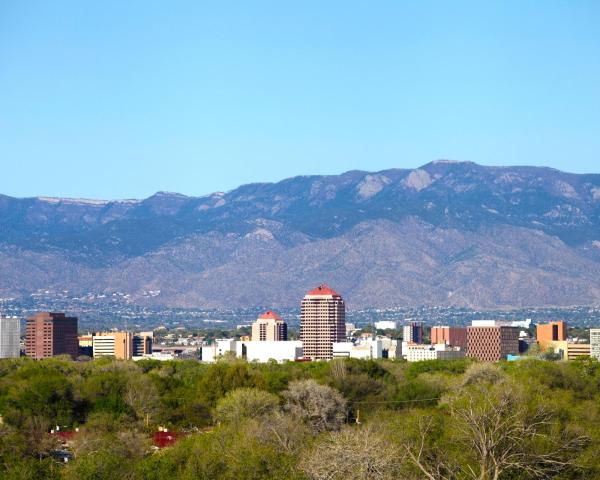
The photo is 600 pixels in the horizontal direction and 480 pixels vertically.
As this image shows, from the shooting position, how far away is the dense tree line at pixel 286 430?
52.6 m

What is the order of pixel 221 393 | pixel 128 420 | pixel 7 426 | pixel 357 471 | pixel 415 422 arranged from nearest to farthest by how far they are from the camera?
pixel 357 471 < pixel 415 422 < pixel 7 426 < pixel 128 420 < pixel 221 393

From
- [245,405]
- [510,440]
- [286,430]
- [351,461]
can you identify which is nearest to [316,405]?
[245,405]

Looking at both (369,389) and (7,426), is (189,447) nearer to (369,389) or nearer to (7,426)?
(7,426)

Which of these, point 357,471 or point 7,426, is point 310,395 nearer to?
point 7,426

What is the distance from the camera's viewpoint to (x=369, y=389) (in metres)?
102

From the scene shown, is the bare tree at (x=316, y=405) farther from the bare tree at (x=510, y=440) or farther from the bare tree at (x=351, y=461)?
the bare tree at (x=351, y=461)

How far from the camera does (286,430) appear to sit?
6325 cm

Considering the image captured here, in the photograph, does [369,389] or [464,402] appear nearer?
[464,402]

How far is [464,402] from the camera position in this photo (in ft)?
207

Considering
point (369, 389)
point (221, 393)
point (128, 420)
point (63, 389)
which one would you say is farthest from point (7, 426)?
point (369, 389)

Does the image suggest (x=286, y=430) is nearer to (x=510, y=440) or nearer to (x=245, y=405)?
(x=510, y=440)

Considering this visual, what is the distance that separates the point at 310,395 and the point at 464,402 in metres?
24.2

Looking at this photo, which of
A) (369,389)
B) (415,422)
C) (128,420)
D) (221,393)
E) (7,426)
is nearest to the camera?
(415,422)

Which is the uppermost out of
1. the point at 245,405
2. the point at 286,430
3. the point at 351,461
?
the point at 245,405
